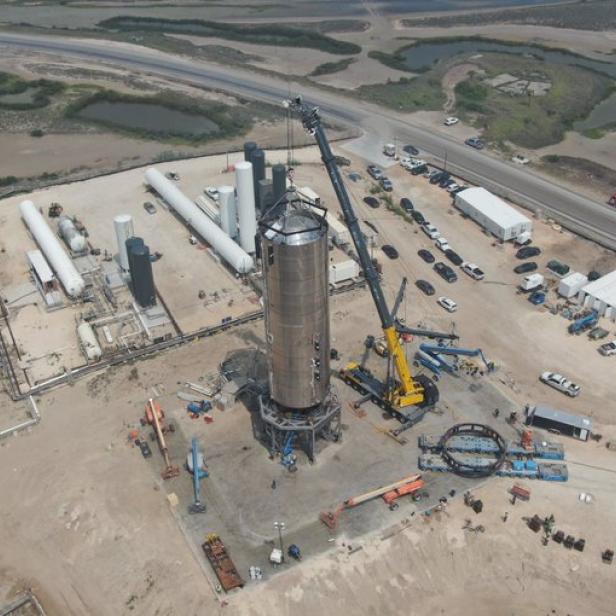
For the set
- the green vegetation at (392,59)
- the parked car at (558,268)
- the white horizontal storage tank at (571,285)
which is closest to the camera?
the white horizontal storage tank at (571,285)

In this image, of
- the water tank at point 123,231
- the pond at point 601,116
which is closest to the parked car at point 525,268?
the water tank at point 123,231

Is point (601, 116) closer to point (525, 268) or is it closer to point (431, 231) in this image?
point (431, 231)

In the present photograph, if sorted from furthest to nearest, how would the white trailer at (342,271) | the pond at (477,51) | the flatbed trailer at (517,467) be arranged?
the pond at (477,51) → the white trailer at (342,271) → the flatbed trailer at (517,467)

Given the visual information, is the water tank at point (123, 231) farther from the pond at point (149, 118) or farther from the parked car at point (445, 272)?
the pond at point (149, 118)

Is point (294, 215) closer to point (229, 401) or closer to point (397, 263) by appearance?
point (229, 401)

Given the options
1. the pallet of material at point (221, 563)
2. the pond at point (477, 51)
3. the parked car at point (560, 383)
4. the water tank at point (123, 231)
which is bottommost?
the pond at point (477, 51)

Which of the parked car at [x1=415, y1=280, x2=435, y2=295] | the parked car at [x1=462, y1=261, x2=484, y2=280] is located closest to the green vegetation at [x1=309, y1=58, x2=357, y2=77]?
the parked car at [x1=462, y1=261, x2=484, y2=280]

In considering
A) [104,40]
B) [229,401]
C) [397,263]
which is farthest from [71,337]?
[104,40]
